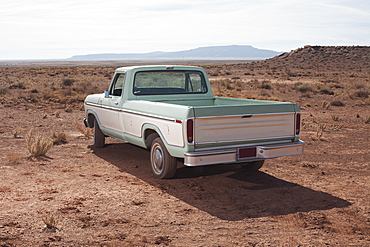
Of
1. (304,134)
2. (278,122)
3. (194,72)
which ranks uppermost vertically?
(194,72)

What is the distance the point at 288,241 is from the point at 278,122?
2.64 metres

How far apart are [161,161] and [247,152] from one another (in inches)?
60.7

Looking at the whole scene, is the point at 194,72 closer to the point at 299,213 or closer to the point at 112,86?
the point at 112,86

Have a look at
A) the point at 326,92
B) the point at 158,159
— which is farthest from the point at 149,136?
the point at 326,92

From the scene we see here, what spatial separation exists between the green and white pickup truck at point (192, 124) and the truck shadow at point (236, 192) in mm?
387

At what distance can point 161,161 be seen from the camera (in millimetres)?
7621

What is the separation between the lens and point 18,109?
20266 millimetres

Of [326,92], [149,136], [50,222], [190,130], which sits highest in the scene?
[190,130]

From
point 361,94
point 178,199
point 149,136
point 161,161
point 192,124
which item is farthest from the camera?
point 361,94

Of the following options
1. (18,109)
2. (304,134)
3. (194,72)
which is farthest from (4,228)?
(18,109)

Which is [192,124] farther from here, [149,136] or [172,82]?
[172,82]

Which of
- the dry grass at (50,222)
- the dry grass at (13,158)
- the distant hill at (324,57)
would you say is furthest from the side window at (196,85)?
the distant hill at (324,57)

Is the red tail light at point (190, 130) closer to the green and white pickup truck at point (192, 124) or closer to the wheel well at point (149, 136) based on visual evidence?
the green and white pickup truck at point (192, 124)

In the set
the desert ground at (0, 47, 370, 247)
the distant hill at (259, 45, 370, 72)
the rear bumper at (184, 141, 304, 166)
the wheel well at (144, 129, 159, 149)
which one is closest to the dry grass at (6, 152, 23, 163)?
the desert ground at (0, 47, 370, 247)
